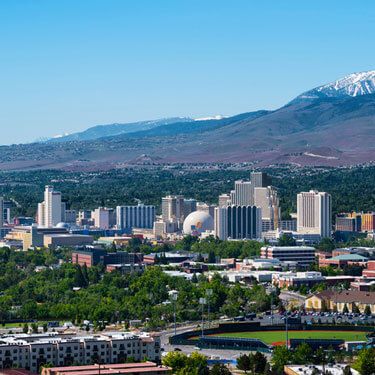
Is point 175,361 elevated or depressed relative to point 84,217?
depressed

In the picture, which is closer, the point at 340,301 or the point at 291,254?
the point at 340,301

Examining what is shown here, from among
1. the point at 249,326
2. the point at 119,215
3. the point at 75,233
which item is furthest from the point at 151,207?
the point at 249,326

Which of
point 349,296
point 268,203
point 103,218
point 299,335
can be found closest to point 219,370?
point 299,335

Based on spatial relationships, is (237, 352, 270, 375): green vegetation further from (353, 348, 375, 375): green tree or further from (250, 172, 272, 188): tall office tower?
(250, 172, 272, 188): tall office tower

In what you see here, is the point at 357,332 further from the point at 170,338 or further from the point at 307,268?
the point at 307,268

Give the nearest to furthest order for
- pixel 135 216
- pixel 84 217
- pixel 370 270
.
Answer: pixel 370 270 < pixel 135 216 < pixel 84 217

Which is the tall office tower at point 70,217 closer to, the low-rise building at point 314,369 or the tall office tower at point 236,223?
the tall office tower at point 236,223

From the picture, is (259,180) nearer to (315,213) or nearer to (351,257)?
(315,213)
